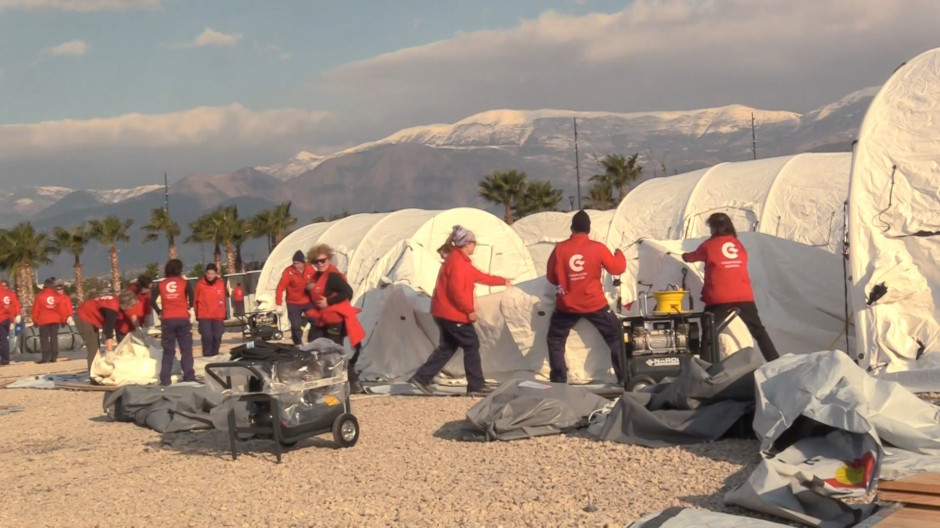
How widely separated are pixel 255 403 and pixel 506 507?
3170mm

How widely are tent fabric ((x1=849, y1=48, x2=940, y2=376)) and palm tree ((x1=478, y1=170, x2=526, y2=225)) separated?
Answer: 151 feet

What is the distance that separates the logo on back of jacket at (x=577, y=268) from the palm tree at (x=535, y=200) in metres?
47.1

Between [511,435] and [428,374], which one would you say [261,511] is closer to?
[511,435]

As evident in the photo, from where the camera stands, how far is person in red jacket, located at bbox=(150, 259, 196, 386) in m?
12.4

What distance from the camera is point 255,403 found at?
27.1 feet

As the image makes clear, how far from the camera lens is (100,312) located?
15.8 m

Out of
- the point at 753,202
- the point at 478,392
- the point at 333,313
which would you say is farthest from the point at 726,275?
the point at 753,202

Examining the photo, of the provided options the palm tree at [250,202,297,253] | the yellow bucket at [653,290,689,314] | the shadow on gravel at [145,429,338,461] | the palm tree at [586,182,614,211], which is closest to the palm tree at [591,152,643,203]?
the palm tree at [586,182,614,211]

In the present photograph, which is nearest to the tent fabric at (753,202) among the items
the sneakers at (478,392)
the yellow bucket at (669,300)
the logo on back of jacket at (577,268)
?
the logo on back of jacket at (577,268)

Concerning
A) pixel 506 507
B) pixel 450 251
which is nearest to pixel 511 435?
pixel 506 507

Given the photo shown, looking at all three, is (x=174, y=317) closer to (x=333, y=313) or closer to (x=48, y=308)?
(x=333, y=313)

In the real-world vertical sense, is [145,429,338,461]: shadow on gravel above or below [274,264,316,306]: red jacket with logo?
below

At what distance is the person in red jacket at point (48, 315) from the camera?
828 inches

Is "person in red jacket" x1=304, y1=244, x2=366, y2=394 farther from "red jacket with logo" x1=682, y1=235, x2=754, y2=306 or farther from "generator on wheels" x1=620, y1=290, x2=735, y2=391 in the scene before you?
"red jacket with logo" x1=682, y1=235, x2=754, y2=306
